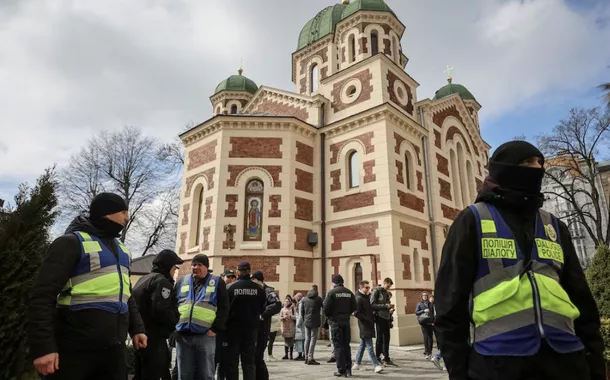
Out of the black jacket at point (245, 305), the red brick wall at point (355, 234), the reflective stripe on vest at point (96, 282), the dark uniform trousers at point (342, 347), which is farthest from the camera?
the red brick wall at point (355, 234)

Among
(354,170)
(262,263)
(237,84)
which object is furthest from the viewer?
(237,84)

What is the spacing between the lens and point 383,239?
15.2 meters

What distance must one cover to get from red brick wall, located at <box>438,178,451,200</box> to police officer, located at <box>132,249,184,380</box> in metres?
16.8

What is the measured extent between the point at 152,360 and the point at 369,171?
42.8 ft

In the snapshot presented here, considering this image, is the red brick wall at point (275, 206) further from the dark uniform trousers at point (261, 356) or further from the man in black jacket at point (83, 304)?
the man in black jacket at point (83, 304)

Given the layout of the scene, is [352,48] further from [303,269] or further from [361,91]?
[303,269]

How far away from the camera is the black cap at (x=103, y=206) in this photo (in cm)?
347

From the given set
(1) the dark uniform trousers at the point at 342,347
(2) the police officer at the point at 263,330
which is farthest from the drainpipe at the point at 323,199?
(2) the police officer at the point at 263,330

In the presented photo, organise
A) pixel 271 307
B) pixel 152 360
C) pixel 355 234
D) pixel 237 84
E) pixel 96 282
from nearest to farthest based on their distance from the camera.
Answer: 1. pixel 96 282
2. pixel 152 360
3. pixel 271 307
4. pixel 355 234
5. pixel 237 84

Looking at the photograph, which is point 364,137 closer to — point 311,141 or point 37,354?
point 311,141

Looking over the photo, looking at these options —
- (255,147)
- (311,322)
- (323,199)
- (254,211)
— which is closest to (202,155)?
(255,147)

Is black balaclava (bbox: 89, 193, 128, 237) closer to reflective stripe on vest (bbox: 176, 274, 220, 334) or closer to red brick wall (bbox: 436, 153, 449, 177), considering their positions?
reflective stripe on vest (bbox: 176, 274, 220, 334)

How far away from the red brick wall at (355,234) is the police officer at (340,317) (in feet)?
23.5

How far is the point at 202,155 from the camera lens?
61.5 ft
